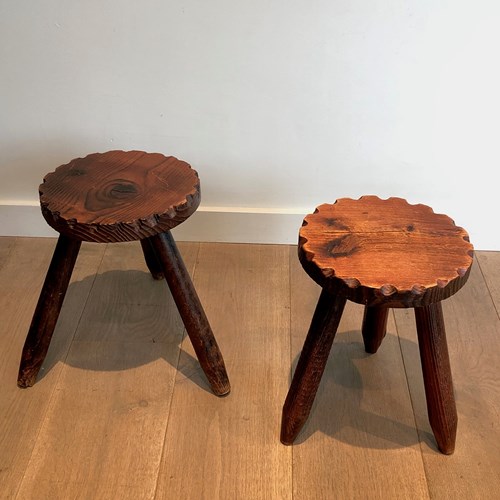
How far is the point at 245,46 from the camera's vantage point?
133cm

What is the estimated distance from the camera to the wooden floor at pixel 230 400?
42.4 inches

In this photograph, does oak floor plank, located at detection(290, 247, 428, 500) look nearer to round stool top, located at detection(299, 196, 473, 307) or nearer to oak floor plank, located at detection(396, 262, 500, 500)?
oak floor plank, located at detection(396, 262, 500, 500)

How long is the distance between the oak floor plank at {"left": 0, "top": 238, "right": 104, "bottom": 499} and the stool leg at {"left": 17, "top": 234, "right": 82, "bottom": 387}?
1.5 inches

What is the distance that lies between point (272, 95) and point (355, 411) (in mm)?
724

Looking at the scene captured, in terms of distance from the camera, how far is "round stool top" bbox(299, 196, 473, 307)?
902 millimetres

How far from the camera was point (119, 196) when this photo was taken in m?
1.08

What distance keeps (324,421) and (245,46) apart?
813 mm

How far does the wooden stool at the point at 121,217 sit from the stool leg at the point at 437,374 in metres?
0.40

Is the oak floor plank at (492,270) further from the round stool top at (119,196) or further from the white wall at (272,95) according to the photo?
the round stool top at (119,196)

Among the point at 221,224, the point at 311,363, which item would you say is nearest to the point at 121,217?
the point at 311,363

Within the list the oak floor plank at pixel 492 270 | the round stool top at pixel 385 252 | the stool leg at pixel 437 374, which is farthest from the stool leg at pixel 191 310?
the oak floor plank at pixel 492 270

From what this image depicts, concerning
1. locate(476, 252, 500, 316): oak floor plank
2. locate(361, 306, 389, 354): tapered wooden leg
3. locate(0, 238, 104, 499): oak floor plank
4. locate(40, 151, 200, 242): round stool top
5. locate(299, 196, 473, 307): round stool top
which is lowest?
locate(0, 238, 104, 499): oak floor plank

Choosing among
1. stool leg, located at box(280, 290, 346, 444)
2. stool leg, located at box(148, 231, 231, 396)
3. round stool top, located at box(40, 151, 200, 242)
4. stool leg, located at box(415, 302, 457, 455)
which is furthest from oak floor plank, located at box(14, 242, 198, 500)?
stool leg, located at box(415, 302, 457, 455)

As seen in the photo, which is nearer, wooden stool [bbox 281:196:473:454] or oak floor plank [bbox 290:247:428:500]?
wooden stool [bbox 281:196:473:454]
